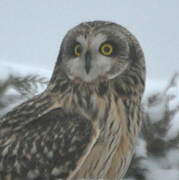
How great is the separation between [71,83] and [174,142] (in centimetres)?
88

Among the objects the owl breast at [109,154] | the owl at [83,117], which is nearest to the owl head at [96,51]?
the owl at [83,117]

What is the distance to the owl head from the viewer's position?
104625 mm

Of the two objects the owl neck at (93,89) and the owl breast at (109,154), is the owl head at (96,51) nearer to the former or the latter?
the owl neck at (93,89)

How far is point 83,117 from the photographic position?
105 m

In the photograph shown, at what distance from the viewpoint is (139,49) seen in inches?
4131

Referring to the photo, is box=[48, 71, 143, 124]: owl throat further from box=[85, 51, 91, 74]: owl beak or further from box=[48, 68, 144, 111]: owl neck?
box=[85, 51, 91, 74]: owl beak

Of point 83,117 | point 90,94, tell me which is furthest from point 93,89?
point 83,117

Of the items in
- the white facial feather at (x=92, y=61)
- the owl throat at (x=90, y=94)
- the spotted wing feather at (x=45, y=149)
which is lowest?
the spotted wing feather at (x=45, y=149)

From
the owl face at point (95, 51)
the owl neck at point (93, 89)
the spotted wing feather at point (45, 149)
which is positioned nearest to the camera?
the spotted wing feather at point (45, 149)

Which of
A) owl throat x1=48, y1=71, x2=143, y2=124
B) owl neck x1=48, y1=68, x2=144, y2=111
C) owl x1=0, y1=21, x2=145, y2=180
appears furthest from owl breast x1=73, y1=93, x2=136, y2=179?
owl neck x1=48, y1=68, x2=144, y2=111

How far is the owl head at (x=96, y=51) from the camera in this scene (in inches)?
4119

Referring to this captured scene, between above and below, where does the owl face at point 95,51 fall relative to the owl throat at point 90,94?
above

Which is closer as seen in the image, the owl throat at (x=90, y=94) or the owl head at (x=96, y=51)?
the owl head at (x=96, y=51)

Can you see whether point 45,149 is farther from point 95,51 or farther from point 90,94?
point 95,51
